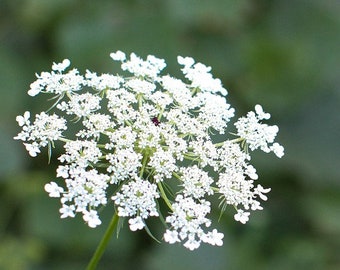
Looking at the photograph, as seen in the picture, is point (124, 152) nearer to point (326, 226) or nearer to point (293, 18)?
point (326, 226)

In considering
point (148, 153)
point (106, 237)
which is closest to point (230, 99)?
point (148, 153)

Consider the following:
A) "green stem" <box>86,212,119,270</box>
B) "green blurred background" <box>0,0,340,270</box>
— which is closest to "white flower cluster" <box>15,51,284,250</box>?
"green stem" <box>86,212,119,270</box>

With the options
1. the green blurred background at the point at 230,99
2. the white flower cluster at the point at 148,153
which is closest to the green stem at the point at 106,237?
the white flower cluster at the point at 148,153

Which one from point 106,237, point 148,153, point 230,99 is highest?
point 230,99

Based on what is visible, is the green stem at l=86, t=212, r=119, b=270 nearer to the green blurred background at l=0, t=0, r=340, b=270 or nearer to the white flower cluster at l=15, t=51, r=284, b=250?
the white flower cluster at l=15, t=51, r=284, b=250

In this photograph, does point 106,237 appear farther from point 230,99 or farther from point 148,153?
point 230,99
